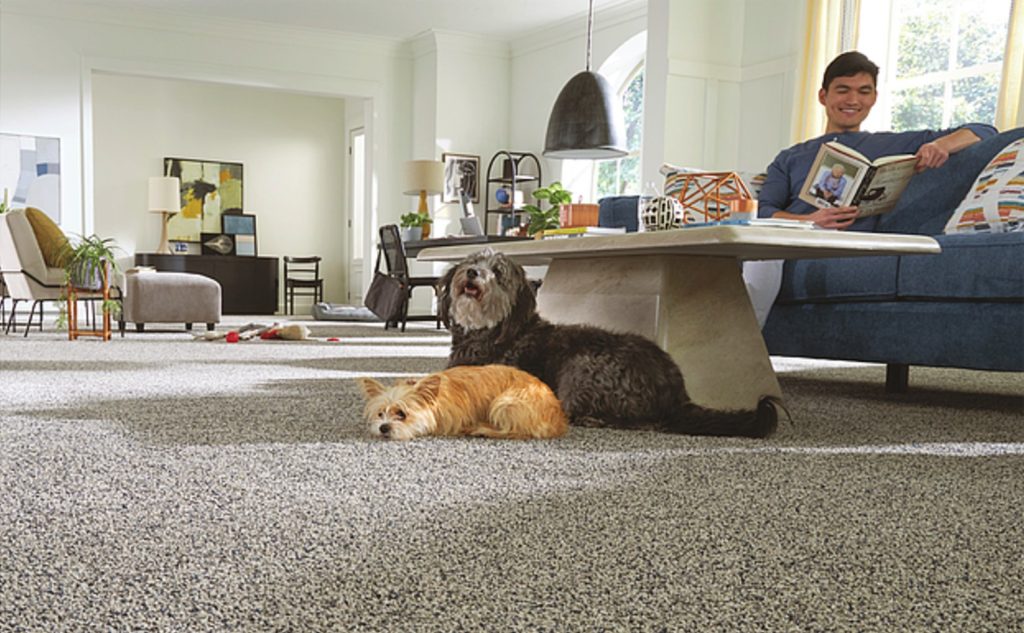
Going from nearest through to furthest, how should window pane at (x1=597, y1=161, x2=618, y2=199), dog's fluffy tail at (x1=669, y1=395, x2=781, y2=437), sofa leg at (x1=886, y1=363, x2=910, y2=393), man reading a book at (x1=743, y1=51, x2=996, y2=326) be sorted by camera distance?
1. dog's fluffy tail at (x1=669, y1=395, x2=781, y2=437)
2. sofa leg at (x1=886, y1=363, x2=910, y2=393)
3. man reading a book at (x1=743, y1=51, x2=996, y2=326)
4. window pane at (x1=597, y1=161, x2=618, y2=199)

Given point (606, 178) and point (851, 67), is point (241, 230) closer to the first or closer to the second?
point (606, 178)

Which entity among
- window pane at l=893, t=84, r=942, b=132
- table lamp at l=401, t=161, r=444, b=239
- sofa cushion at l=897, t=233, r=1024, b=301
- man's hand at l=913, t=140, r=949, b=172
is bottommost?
sofa cushion at l=897, t=233, r=1024, b=301

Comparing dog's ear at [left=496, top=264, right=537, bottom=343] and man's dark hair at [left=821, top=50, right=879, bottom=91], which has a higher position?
man's dark hair at [left=821, top=50, right=879, bottom=91]

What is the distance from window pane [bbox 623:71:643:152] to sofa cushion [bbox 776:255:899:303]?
522 centimetres

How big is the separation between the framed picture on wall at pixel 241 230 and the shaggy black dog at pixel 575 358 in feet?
29.4

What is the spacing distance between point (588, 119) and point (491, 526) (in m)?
3.98

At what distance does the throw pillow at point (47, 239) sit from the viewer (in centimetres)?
493

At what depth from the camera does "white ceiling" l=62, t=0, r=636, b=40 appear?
25.3 feet

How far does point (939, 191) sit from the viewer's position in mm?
2895

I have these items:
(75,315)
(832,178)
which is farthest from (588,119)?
(75,315)

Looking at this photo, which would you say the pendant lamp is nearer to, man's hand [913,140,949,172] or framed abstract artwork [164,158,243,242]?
man's hand [913,140,949,172]

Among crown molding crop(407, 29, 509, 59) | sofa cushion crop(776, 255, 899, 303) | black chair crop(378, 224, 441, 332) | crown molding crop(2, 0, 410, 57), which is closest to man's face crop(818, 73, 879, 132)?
sofa cushion crop(776, 255, 899, 303)

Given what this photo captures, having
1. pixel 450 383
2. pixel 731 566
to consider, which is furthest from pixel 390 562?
pixel 450 383

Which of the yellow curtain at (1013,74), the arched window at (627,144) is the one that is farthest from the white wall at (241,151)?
the yellow curtain at (1013,74)
